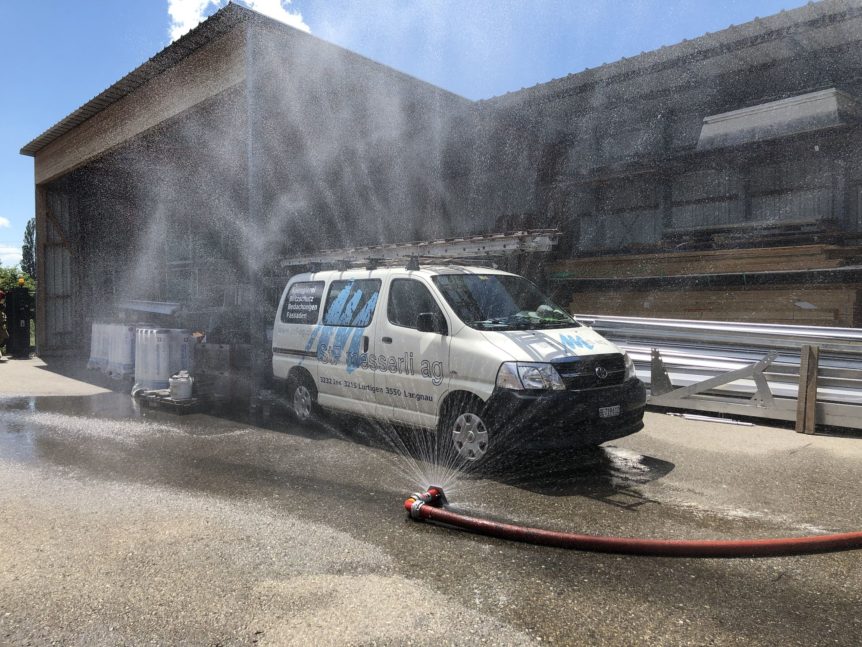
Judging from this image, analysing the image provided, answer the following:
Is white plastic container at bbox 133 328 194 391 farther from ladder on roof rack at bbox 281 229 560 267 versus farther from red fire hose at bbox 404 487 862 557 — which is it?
red fire hose at bbox 404 487 862 557

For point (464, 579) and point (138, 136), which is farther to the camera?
point (138, 136)

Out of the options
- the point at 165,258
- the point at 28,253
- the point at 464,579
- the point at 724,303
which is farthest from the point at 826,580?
the point at 28,253

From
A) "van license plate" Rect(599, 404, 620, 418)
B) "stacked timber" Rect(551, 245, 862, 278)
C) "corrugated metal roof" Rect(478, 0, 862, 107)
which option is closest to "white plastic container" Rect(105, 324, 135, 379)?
"stacked timber" Rect(551, 245, 862, 278)

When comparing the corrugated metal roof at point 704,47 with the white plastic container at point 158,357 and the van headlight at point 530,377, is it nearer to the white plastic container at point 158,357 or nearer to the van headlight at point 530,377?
the white plastic container at point 158,357

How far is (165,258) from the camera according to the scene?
1756 cm

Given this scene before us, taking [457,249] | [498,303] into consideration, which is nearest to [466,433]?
[498,303]

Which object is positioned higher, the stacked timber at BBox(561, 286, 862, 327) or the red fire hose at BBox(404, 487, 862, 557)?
the stacked timber at BBox(561, 286, 862, 327)

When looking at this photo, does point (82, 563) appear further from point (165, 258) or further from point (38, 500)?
point (165, 258)

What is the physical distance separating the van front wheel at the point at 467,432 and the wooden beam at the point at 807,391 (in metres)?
3.96

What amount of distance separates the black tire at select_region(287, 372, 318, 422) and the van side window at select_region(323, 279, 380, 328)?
2.58ft

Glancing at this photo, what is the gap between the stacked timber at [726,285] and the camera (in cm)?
877

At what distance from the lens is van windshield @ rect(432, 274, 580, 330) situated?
5477 millimetres

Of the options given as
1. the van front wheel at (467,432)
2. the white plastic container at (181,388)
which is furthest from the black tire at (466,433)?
the white plastic container at (181,388)

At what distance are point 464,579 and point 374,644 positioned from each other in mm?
726
